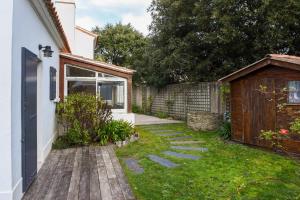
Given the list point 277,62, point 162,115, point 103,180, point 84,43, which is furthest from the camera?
point 162,115

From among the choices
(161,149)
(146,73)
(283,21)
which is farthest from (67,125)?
(146,73)

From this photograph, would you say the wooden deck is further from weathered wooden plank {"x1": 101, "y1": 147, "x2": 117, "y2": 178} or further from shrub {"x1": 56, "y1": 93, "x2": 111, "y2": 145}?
shrub {"x1": 56, "y1": 93, "x2": 111, "y2": 145}

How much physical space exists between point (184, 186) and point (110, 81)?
622 centimetres

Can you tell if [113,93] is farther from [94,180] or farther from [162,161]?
[94,180]

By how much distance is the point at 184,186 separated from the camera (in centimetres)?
511

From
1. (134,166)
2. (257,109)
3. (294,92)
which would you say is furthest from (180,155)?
(294,92)

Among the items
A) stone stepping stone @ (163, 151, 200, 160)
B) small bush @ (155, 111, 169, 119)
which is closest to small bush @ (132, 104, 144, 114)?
small bush @ (155, 111, 169, 119)

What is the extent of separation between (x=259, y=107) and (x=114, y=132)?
177 inches

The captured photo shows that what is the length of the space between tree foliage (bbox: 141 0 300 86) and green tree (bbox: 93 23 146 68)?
458 inches

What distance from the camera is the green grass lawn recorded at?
4.75 metres

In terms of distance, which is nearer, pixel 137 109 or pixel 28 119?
pixel 28 119

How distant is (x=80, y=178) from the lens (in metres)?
5.39

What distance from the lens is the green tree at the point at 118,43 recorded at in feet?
92.5

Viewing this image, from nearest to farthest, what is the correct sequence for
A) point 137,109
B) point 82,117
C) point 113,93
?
1. point 82,117
2. point 113,93
3. point 137,109
